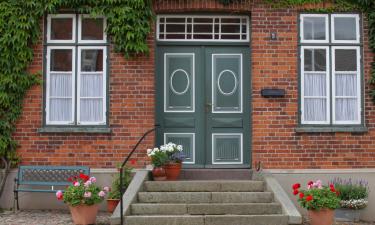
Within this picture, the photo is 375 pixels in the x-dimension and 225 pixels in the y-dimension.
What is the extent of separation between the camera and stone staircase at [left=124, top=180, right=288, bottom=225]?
371 inches

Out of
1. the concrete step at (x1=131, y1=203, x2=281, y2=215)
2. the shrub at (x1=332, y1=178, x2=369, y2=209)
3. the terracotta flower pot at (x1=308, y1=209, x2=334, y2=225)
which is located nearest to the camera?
the terracotta flower pot at (x1=308, y1=209, x2=334, y2=225)

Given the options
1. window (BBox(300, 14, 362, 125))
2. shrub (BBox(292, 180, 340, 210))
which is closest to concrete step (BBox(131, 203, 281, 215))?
shrub (BBox(292, 180, 340, 210))

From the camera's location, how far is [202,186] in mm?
10430

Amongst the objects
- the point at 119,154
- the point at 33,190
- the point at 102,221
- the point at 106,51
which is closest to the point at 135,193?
the point at 102,221

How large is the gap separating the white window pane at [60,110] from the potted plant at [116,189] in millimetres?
1591

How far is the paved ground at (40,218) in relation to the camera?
395 inches

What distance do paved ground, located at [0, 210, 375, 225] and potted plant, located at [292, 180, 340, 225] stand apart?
0.58m

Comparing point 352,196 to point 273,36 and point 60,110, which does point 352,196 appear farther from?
point 60,110

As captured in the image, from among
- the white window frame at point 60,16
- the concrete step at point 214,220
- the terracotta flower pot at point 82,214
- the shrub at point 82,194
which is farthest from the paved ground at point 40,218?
the white window frame at point 60,16

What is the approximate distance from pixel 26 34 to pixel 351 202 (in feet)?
22.7

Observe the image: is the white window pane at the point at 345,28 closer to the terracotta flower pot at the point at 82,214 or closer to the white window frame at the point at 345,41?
the white window frame at the point at 345,41

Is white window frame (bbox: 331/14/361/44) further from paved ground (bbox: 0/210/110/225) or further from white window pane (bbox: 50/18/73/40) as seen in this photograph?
paved ground (bbox: 0/210/110/225)

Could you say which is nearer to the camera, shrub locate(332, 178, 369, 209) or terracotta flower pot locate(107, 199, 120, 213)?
terracotta flower pot locate(107, 199, 120, 213)

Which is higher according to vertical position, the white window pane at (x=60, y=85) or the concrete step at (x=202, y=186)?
the white window pane at (x=60, y=85)
